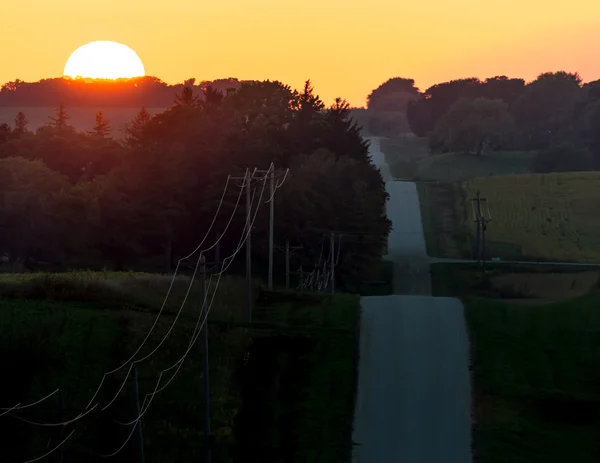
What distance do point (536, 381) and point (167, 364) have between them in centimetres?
1216

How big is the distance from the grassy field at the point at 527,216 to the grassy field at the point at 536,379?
39690mm

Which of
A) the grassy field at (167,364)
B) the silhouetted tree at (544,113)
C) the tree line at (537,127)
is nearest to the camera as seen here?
the grassy field at (167,364)

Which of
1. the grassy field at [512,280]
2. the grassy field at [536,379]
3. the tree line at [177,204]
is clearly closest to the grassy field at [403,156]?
the grassy field at [512,280]

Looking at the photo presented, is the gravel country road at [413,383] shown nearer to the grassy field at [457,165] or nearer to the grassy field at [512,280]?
the grassy field at [512,280]

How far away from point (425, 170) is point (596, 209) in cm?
5150

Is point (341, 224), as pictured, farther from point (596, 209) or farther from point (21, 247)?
point (596, 209)

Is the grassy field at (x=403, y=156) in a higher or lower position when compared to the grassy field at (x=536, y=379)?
higher

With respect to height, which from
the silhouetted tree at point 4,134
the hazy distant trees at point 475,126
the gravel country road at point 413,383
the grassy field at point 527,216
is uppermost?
the hazy distant trees at point 475,126

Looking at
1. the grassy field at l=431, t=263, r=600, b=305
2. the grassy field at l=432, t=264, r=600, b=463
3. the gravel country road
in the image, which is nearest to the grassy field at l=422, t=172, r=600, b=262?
the grassy field at l=431, t=263, r=600, b=305

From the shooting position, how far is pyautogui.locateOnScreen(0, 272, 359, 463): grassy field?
3512cm

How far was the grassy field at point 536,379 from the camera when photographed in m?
35.6

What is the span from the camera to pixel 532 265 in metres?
82.7

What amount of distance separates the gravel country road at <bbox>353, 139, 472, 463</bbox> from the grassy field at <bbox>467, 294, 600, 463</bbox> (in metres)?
0.65

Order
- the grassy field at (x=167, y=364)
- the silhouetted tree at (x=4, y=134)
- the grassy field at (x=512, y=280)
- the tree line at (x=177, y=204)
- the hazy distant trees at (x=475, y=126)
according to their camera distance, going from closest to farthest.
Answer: the grassy field at (x=167, y=364)
the tree line at (x=177, y=204)
the grassy field at (x=512, y=280)
the silhouetted tree at (x=4, y=134)
the hazy distant trees at (x=475, y=126)
